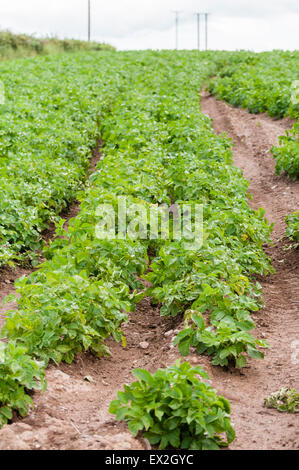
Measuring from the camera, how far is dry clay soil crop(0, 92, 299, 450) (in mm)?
3660

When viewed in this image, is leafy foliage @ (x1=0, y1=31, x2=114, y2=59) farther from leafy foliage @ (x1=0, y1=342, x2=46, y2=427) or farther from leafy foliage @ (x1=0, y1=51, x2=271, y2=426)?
leafy foliage @ (x1=0, y1=342, x2=46, y2=427)

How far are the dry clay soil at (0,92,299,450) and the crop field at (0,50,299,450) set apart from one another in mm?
14

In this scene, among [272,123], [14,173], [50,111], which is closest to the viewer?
[14,173]

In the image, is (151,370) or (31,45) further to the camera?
(31,45)

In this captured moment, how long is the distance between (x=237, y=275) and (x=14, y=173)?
4.49m

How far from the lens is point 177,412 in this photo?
3.48 m

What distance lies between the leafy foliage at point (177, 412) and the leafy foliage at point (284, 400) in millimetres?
685

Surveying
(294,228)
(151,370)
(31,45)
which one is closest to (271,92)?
(294,228)

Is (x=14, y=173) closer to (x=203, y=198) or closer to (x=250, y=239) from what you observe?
(x=203, y=198)

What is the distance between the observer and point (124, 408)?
11.9 feet

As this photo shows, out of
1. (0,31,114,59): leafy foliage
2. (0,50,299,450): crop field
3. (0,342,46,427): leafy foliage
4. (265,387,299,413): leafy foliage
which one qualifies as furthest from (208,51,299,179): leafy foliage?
(0,31,114,59): leafy foliage

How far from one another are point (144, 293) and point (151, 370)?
1.19 m

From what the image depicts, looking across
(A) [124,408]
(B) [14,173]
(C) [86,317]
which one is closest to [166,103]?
(B) [14,173]

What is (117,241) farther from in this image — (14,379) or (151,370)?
(14,379)
